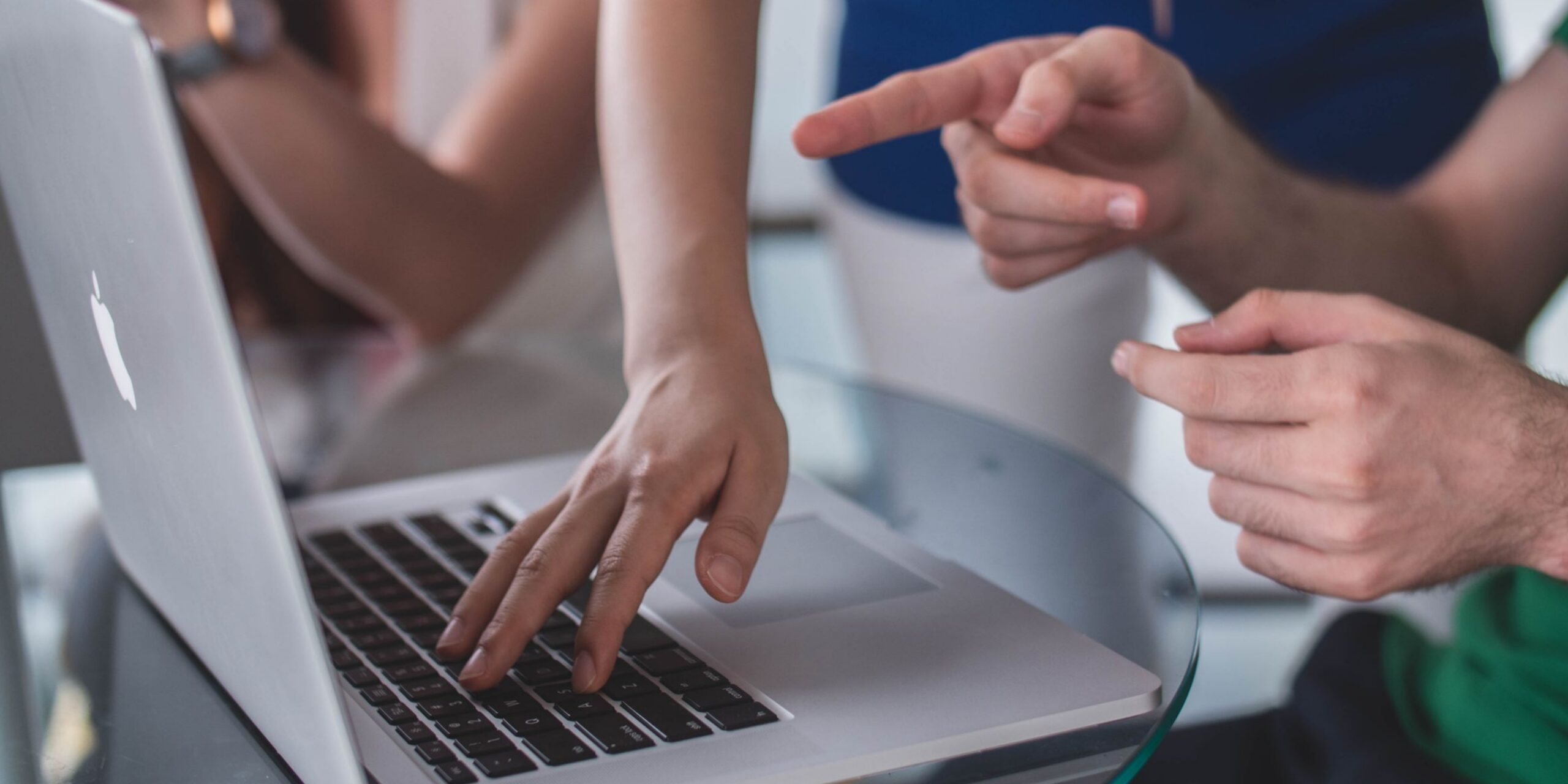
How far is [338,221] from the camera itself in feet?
4.47

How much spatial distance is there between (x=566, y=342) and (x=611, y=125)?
0.44 m

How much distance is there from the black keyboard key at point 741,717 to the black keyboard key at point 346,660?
180 mm

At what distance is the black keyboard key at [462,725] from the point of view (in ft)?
1.80

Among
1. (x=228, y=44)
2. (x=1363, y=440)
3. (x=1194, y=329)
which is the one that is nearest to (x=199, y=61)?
(x=228, y=44)

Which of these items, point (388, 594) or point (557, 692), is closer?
point (557, 692)

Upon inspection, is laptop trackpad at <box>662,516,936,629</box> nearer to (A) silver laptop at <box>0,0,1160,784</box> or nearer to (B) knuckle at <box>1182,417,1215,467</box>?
(A) silver laptop at <box>0,0,1160,784</box>

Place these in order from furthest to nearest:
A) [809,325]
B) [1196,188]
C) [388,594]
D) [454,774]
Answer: [809,325] → [1196,188] → [388,594] → [454,774]

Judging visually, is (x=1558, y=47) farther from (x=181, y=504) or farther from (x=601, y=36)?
(x=181, y=504)

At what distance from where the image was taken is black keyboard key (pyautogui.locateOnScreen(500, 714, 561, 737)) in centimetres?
55

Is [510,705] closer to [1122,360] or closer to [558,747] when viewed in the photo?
[558,747]

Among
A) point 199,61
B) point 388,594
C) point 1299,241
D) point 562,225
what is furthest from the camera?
point 562,225

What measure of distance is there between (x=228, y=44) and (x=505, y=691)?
1.00 m

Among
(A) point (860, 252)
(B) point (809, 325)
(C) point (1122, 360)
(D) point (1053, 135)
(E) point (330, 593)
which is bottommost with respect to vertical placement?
(B) point (809, 325)

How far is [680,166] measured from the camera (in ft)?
2.81
